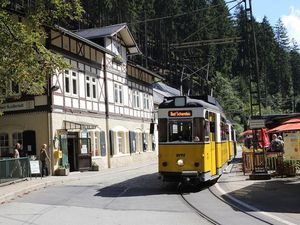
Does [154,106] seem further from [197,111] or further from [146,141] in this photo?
[197,111]

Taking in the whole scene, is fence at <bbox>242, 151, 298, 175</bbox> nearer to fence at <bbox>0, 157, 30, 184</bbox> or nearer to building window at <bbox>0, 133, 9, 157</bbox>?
fence at <bbox>0, 157, 30, 184</bbox>

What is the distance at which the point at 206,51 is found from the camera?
75.6 m

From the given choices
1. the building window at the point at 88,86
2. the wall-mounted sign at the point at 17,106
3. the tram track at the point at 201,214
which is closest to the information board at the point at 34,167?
the wall-mounted sign at the point at 17,106

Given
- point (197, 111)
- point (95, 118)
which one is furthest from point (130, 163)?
point (197, 111)

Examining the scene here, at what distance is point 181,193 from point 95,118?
61.5ft

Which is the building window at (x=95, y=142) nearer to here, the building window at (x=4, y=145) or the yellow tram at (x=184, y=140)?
the building window at (x=4, y=145)

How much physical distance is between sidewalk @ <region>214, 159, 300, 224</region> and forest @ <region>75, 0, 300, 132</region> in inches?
342

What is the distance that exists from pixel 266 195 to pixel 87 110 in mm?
20335

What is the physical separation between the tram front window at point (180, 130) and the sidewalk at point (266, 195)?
2199mm

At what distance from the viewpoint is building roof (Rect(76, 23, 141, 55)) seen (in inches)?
1571

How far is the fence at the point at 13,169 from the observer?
72.5 feet

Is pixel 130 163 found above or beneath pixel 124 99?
beneath

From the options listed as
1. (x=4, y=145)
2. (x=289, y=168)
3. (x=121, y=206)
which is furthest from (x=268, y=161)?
(x=4, y=145)

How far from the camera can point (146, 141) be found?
49.0 metres
